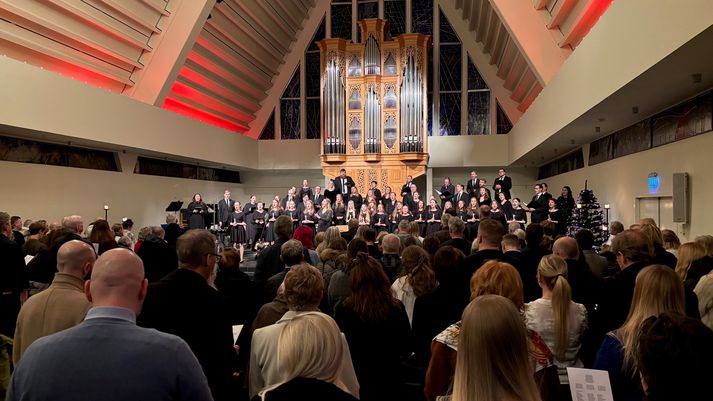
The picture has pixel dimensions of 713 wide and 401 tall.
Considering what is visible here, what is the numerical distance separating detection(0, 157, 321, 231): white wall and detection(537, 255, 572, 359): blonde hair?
1025 cm

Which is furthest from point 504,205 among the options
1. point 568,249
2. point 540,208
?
point 568,249

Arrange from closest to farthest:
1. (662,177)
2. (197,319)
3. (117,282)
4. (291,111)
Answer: (117,282), (197,319), (662,177), (291,111)

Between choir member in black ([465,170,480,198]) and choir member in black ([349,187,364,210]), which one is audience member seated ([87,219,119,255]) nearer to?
choir member in black ([349,187,364,210])

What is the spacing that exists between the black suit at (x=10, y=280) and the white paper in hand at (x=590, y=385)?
4.30m

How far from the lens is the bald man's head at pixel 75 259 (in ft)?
8.99

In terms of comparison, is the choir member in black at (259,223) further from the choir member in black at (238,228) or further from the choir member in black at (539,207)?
the choir member in black at (539,207)

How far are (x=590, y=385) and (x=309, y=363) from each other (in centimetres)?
98

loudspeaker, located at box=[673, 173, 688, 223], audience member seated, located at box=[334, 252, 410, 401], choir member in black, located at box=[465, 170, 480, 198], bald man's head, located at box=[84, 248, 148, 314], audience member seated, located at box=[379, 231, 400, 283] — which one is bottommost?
audience member seated, located at box=[334, 252, 410, 401]

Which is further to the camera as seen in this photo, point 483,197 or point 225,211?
point 225,211

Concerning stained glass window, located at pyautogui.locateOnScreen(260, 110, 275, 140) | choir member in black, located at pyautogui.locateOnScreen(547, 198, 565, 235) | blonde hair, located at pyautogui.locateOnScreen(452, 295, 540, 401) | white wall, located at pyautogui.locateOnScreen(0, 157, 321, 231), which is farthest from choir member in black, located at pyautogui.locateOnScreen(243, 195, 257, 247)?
blonde hair, located at pyautogui.locateOnScreen(452, 295, 540, 401)

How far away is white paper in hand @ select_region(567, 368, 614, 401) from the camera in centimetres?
187

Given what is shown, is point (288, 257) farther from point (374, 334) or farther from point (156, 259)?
point (156, 259)

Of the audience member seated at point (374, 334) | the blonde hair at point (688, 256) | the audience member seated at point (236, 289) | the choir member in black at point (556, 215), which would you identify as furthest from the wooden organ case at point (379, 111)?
the audience member seated at point (374, 334)

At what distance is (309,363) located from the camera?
1.65 meters
